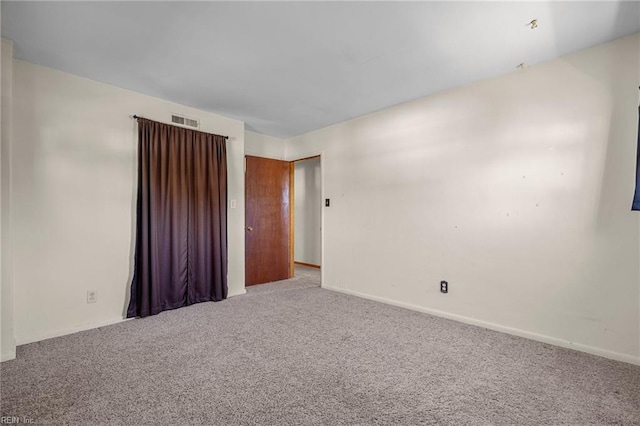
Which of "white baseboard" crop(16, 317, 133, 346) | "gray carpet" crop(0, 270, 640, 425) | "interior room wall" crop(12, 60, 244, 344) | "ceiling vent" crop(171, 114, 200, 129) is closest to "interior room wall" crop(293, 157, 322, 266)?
"ceiling vent" crop(171, 114, 200, 129)

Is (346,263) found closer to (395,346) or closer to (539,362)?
(395,346)

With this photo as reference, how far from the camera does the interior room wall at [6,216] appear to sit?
2.23 m

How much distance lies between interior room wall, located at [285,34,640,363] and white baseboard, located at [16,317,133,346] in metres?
2.97

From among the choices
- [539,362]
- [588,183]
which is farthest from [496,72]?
[539,362]

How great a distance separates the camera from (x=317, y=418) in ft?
5.26

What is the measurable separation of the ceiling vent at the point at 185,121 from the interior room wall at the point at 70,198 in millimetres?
208

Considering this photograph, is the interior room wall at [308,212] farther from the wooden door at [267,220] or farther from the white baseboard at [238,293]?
the white baseboard at [238,293]

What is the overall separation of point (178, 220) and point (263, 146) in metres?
2.04

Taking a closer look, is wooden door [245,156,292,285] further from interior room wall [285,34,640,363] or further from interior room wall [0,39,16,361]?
interior room wall [0,39,16,361]

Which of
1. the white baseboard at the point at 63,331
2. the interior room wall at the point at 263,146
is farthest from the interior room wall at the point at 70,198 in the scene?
the interior room wall at the point at 263,146

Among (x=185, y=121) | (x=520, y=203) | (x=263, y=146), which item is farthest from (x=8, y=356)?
(x=520, y=203)

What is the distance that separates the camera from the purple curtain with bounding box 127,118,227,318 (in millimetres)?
3160

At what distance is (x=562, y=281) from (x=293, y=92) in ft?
10.3

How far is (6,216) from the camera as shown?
7.54ft
